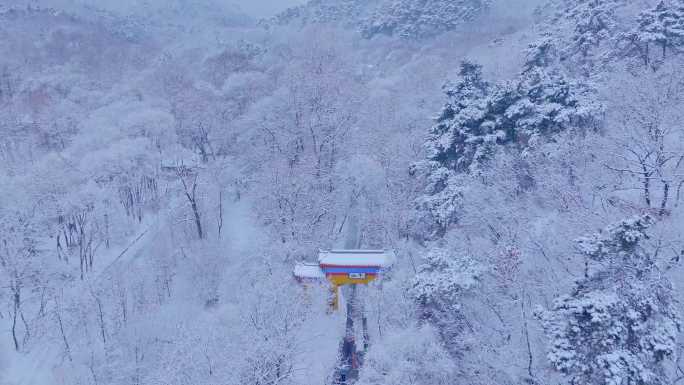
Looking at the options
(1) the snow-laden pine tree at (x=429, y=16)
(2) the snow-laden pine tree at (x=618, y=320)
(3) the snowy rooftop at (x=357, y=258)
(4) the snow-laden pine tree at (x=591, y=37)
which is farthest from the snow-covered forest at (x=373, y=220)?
(1) the snow-laden pine tree at (x=429, y=16)

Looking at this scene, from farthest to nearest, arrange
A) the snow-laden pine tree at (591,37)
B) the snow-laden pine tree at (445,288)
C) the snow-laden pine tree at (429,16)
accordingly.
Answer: the snow-laden pine tree at (429,16)
the snow-laden pine tree at (591,37)
the snow-laden pine tree at (445,288)

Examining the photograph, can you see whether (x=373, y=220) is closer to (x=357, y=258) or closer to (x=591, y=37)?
(x=357, y=258)

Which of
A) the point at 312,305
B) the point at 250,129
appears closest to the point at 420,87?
the point at 250,129

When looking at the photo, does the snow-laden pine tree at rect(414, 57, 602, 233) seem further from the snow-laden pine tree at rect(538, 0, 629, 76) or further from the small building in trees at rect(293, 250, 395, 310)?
the snow-laden pine tree at rect(538, 0, 629, 76)

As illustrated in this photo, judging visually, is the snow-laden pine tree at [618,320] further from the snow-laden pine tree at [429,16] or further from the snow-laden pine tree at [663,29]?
the snow-laden pine tree at [429,16]

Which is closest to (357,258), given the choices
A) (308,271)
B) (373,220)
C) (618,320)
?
(308,271)

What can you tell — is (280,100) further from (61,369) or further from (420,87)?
(61,369)

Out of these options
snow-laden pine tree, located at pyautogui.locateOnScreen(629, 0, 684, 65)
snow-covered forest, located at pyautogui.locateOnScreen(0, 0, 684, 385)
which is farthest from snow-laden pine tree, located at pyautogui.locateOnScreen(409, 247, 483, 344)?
snow-laden pine tree, located at pyautogui.locateOnScreen(629, 0, 684, 65)
